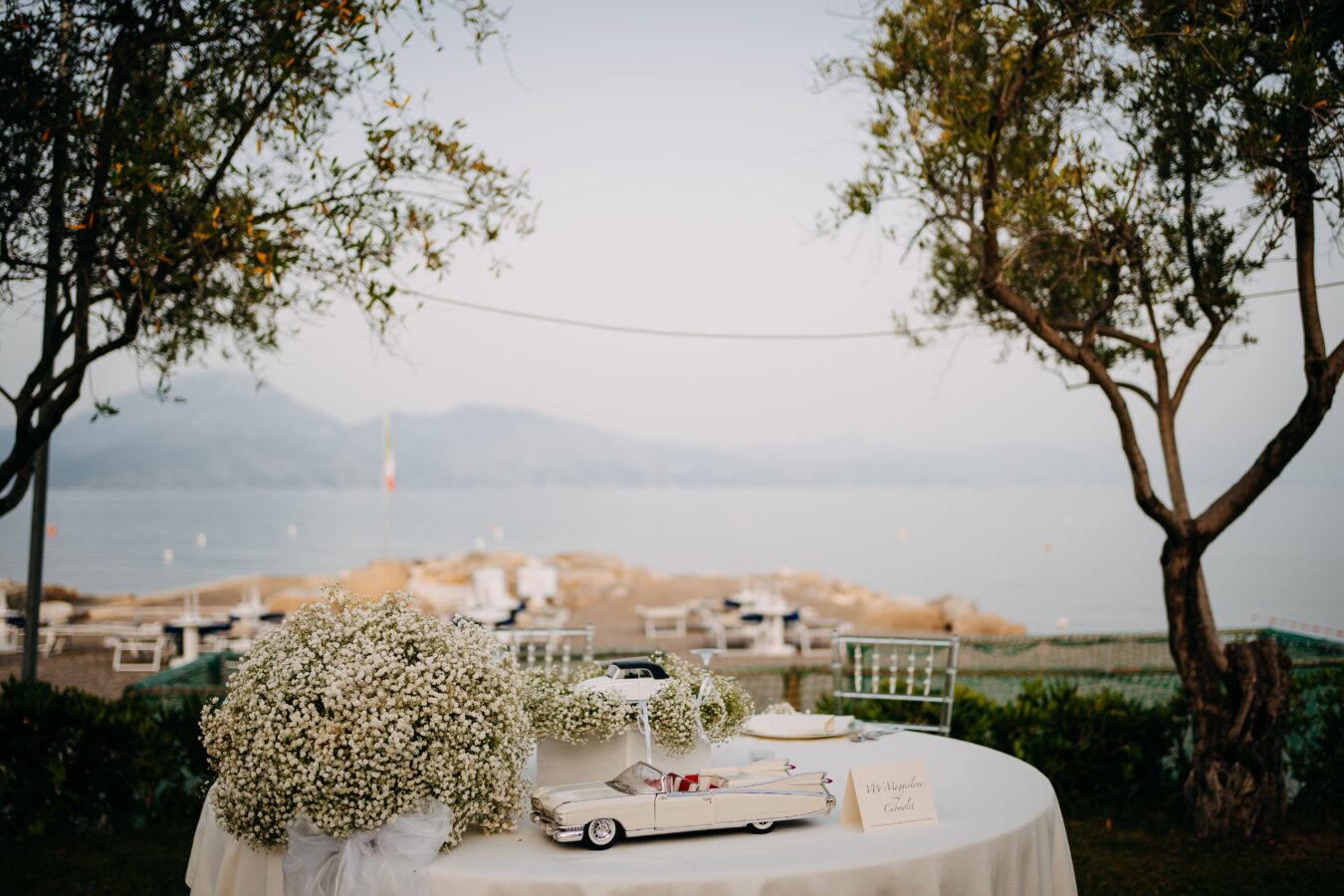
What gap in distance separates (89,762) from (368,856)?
14.9ft

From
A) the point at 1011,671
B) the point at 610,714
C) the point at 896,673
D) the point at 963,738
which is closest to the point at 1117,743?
the point at 1011,671

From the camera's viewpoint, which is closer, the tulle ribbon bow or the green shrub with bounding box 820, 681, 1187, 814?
the tulle ribbon bow

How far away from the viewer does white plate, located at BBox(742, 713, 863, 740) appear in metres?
3.85

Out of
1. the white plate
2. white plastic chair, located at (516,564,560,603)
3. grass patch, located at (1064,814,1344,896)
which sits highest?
the white plate

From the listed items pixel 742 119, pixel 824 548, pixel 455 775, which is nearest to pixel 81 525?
pixel 824 548

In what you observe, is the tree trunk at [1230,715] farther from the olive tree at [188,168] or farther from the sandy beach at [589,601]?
the sandy beach at [589,601]

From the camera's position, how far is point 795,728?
13.0 ft

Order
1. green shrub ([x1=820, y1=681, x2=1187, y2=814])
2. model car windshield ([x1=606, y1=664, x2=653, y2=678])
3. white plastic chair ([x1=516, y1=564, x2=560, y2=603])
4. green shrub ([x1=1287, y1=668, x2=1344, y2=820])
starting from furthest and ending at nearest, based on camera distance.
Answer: white plastic chair ([x1=516, y1=564, x2=560, y2=603]) → green shrub ([x1=820, y1=681, x2=1187, y2=814]) → green shrub ([x1=1287, y1=668, x2=1344, y2=820]) → model car windshield ([x1=606, y1=664, x2=653, y2=678])

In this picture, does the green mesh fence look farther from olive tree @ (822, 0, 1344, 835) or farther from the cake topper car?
the cake topper car

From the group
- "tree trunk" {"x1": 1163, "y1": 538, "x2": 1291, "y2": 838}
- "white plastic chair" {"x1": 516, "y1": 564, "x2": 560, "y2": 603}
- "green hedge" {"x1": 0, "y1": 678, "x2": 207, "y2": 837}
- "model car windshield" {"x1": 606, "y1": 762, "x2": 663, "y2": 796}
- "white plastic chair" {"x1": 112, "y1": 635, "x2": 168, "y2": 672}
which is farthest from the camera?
"white plastic chair" {"x1": 516, "y1": 564, "x2": 560, "y2": 603}

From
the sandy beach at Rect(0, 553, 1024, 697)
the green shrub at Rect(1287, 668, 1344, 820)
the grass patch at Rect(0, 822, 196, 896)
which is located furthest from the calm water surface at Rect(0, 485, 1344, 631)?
the green shrub at Rect(1287, 668, 1344, 820)

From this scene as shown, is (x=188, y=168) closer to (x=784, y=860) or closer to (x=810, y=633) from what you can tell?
(x=784, y=860)

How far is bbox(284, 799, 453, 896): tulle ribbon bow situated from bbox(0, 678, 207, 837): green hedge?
3.88m

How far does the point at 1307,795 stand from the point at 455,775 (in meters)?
5.93
